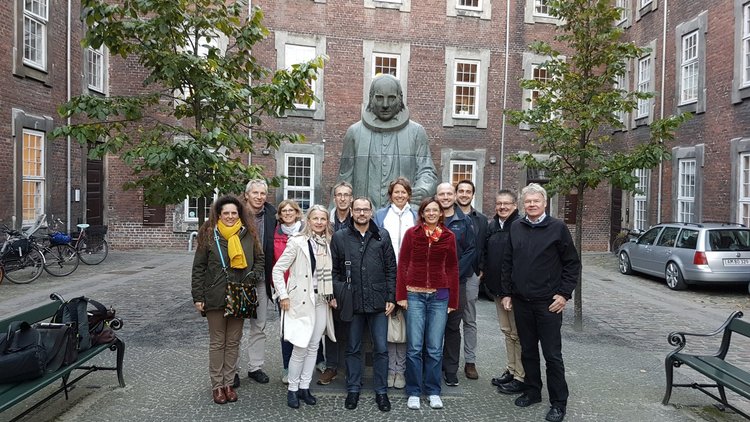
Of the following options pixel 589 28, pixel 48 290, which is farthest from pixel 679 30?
pixel 48 290

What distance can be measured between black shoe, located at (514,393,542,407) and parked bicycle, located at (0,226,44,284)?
10762 mm

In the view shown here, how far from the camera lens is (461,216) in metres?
4.96

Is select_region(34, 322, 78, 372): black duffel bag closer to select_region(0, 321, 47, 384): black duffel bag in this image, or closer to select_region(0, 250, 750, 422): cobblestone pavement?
select_region(0, 321, 47, 384): black duffel bag

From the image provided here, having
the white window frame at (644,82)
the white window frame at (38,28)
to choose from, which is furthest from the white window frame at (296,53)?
the white window frame at (644,82)

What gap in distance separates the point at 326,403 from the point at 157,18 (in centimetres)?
492

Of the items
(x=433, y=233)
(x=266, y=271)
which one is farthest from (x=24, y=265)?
(x=433, y=233)

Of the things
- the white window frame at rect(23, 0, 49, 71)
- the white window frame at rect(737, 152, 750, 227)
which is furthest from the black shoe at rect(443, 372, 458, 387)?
the white window frame at rect(23, 0, 49, 71)

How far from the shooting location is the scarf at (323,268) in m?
4.47

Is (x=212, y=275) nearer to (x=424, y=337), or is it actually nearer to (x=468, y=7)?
(x=424, y=337)

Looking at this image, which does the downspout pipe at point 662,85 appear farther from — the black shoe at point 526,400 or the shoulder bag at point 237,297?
the shoulder bag at point 237,297

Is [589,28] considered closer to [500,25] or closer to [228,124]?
[228,124]

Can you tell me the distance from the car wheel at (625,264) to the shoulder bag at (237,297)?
12765 millimetres

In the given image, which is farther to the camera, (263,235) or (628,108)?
(628,108)

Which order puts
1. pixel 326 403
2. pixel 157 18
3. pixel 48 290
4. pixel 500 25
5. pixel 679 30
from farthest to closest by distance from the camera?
pixel 500 25 → pixel 679 30 → pixel 48 290 → pixel 157 18 → pixel 326 403
